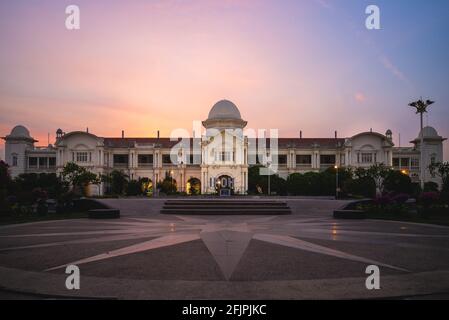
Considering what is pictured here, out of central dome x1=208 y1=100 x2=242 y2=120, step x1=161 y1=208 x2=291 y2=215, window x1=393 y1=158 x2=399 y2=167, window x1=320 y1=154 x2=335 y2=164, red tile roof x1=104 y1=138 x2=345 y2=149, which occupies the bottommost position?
step x1=161 y1=208 x2=291 y2=215

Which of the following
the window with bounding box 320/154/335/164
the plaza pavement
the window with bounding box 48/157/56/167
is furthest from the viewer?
the window with bounding box 48/157/56/167

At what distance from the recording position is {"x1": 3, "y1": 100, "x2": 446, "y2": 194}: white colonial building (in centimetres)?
7838

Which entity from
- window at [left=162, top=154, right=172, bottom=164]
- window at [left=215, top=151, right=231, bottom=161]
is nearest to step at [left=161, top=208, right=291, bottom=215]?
window at [left=215, top=151, right=231, bottom=161]

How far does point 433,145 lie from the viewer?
85562 mm

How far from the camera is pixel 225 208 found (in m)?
30.7

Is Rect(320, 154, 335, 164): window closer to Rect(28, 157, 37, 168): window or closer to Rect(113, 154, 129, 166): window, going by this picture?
Rect(113, 154, 129, 166): window

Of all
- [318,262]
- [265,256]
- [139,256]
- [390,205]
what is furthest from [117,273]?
[390,205]

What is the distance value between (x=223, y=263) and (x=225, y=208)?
20083mm

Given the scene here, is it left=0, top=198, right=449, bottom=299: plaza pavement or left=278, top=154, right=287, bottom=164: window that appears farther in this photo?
left=278, top=154, right=287, bottom=164: window

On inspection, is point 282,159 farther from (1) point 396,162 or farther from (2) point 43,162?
(2) point 43,162

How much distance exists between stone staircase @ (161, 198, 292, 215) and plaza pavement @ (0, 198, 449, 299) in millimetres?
11507

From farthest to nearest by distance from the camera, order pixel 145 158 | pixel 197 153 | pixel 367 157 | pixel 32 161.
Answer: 1. pixel 32 161
2. pixel 145 158
3. pixel 197 153
4. pixel 367 157

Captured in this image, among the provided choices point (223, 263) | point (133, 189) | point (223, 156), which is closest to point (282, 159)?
point (223, 156)

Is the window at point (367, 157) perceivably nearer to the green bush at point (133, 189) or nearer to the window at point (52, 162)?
the green bush at point (133, 189)
